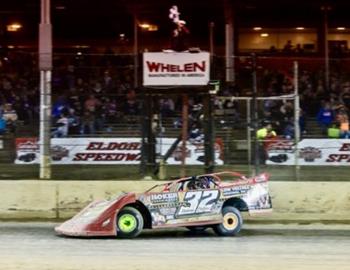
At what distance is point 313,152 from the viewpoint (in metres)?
18.4

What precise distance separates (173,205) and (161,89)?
3.69 m

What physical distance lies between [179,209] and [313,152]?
6138 millimetres

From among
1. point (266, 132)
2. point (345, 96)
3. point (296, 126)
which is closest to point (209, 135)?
point (296, 126)

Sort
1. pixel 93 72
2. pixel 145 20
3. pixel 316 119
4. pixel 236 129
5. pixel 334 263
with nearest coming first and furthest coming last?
1. pixel 334 263
2. pixel 236 129
3. pixel 316 119
4. pixel 93 72
5. pixel 145 20

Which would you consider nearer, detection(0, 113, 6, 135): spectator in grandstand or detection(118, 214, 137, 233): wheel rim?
detection(118, 214, 137, 233): wheel rim

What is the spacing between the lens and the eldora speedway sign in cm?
1614

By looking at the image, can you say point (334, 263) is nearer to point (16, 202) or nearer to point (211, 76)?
point (211, 76)

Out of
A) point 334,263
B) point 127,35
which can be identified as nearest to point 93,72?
point 334,263

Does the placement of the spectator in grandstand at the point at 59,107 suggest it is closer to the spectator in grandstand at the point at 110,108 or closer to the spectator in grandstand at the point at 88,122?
the spectator in grandstand at the point at 88,122

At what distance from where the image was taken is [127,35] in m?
42.8

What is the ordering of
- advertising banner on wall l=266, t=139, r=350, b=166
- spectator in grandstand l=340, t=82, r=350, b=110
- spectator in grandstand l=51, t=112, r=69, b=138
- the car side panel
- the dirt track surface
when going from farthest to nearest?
spectator in grandstand l=340, t=82, r=350, b=110, spectator in grandstand l=51, t=112, r=69, b=138, advertising banner on wall l=266, t=139, r=350, b=166, the car side panel, the dirt track surface

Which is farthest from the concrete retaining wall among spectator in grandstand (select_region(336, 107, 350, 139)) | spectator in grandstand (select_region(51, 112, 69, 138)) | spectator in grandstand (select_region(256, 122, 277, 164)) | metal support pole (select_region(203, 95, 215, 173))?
spectator in grandstand (select_region(336, 107, 350, 139))

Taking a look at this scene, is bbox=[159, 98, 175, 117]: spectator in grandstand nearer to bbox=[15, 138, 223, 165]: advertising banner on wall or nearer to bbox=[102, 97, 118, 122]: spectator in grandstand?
bbox=[15, 138, 223, 165]: advertising banner on wall

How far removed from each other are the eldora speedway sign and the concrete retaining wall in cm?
229
